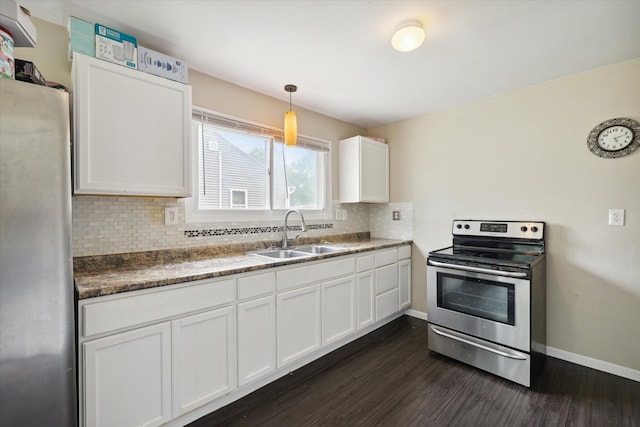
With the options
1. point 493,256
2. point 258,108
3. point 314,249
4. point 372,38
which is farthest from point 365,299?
point 372,38

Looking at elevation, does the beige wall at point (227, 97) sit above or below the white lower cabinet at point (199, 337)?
above

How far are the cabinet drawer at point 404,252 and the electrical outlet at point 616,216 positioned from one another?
1.63 meters

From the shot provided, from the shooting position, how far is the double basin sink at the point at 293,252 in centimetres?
246

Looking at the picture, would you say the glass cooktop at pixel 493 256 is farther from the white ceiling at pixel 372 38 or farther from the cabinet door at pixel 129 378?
the cabinet door at pixel 129 378

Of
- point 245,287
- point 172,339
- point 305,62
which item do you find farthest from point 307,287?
point 305,62

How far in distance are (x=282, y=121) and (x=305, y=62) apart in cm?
76

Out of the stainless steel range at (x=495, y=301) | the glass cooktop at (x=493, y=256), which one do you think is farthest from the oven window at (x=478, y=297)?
the glass cooktop at (x=493, y=256)

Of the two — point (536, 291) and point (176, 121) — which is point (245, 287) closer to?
point (176, 121)

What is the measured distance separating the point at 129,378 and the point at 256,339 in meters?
0.69

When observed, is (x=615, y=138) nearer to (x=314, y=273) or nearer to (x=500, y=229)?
(x=500, y=229)

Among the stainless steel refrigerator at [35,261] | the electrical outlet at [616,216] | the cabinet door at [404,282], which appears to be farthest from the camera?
the cabinet door at [404,282]

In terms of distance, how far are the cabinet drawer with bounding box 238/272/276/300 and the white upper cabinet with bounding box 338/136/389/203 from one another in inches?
61.5

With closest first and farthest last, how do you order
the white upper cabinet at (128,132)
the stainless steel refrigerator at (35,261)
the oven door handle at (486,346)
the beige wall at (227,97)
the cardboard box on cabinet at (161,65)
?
the stainless steel refrigerator at (35,261)
the white upper cabinet at (128,132)
the beige wall at (227,97)
the cardboard box on cabinet at (161,65)
the oven door handle at (486,346)

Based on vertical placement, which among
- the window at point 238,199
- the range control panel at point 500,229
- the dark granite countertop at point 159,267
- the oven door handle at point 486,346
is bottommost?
the oven door handle at point 486,346
